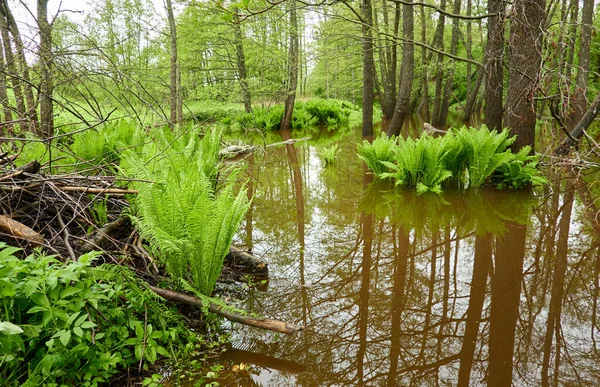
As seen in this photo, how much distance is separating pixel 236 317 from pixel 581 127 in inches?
228

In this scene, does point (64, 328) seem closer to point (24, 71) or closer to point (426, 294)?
point (426, 294)

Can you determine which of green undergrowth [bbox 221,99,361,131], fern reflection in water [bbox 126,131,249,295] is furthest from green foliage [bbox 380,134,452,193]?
green undergrowth [bbox 221,99,361,131]

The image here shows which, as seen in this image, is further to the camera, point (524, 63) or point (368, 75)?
point (368, 75)

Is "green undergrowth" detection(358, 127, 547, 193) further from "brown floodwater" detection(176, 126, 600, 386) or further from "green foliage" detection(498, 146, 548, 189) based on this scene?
"brown floodwater" detection(176, 126, 600, 386)

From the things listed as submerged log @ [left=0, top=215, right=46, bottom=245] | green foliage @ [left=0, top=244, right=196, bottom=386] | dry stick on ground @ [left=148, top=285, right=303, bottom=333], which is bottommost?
dry stick on ground @ [left=148, top=285, right=303, bottom=333]

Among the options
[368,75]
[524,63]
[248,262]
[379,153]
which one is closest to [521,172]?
[524,63]

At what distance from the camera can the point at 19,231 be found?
2330 mm

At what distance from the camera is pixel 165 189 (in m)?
2.77

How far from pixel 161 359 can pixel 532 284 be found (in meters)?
2.60

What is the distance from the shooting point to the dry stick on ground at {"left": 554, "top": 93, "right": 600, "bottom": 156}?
5359mm

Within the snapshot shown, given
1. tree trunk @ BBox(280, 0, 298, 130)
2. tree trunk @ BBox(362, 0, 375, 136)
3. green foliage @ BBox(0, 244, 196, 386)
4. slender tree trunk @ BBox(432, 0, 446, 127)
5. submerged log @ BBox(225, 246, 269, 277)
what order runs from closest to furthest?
green foliage @ BBox(0, 244, 196, 386) < submerged log @ BBox(225, 246, 269, 277) < tree trunk @ BBox(362, 0, 375, 136) < slender tree trunk @ BBox(432, 0, 446, 127) < tree trunk @ BBox(280, 0, 298, 130)

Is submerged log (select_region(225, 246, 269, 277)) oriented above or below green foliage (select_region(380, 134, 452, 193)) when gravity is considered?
below

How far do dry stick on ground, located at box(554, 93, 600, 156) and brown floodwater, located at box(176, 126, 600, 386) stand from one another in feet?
3.03

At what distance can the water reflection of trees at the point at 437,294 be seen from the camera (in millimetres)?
2080
